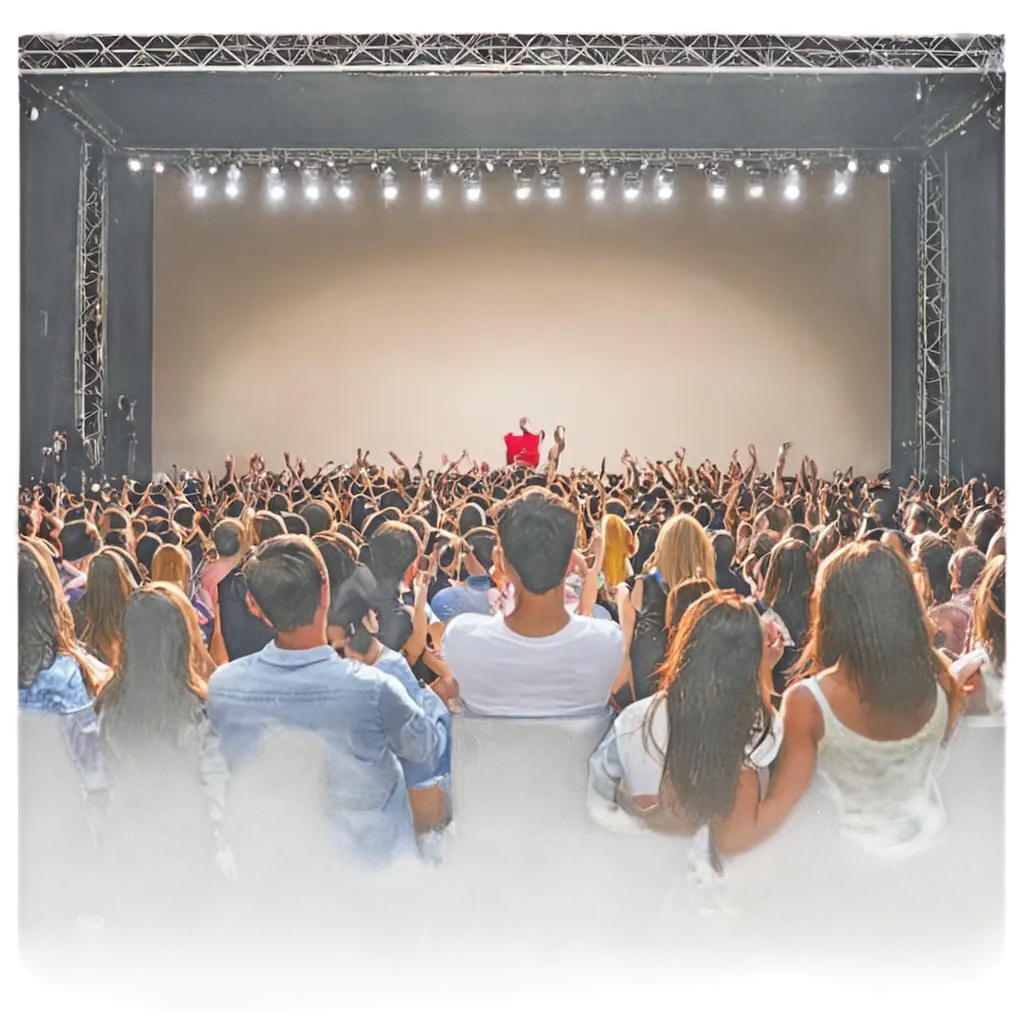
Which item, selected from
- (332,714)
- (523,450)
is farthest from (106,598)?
(523,450)

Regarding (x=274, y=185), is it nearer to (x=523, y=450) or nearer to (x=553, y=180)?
(x=553, y=180)

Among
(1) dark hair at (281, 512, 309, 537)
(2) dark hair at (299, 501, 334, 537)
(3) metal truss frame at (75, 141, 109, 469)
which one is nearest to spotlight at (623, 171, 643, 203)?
(3) metal truss frame at (75, 141, 109, 469)

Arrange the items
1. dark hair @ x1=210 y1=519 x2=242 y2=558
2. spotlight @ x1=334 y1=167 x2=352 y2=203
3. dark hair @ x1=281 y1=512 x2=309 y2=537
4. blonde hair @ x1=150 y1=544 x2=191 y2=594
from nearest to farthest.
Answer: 1. blonde hair @ x1=150 y1=544 x2=191 y2=594
2. dark hair @ x1=210 y1=519 x2=242 y2=558
3. dark hair @ x1=281 y1=512 x2=309 y2=537
4. spotlight @ x1=334 y1=167 x2=352 y2=203

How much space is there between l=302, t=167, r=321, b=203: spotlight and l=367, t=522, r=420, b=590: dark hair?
1276 centimetres

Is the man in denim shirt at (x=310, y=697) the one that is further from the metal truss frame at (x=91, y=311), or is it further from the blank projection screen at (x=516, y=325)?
the blank projection screen at (x=516, y=325)

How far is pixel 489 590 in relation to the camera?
418cm

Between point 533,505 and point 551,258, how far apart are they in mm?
13702

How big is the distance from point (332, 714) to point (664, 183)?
14003mm

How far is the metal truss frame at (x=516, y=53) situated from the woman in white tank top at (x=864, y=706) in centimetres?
885

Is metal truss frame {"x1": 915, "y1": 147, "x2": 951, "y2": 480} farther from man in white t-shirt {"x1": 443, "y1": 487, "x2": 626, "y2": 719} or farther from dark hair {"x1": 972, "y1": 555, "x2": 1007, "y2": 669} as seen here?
man in white t-shirt {"x1": 443, "y1": 487, "x2": 626, "y2": 719}

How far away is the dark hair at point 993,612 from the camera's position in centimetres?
301

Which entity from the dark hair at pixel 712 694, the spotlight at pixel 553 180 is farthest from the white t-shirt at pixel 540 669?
the spotlight at pixel 553 180

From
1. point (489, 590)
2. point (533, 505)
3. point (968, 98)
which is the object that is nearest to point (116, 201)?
point (968, 98)

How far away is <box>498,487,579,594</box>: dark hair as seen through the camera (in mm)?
2838
